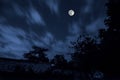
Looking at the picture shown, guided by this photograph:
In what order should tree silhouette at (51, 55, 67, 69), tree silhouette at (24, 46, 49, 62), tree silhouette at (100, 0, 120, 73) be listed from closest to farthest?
tree silhouette at (100, 0, 120, 73), tree silhouette at (51, 55, 67, 69), tree silhouette at (24, 46, 49, 62)

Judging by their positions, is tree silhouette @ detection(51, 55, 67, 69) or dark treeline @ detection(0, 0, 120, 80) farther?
tree silhouette @ detection(51, 55, 67, 69)

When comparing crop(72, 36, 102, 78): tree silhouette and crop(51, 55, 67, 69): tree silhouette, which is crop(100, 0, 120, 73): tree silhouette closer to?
crop(72, 36, 102, 78): tree silhouette

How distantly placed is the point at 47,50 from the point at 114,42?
191 ft

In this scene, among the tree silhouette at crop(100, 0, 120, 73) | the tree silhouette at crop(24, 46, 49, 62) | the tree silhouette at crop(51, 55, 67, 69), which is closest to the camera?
the tree silhouette at crop(100, 0, 120, 73)

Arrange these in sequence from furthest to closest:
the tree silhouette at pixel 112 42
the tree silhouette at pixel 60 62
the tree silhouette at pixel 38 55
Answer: the tree silhouette at pixel 38 55 → the tree silhouette at pixel 60 62 → the tree silhouette at pixel 112 42

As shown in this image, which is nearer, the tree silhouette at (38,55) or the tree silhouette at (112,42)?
the tree silhouette at (112,42)

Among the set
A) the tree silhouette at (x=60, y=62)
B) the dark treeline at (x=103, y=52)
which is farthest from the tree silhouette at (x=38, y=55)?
the dark treeline at (x=103, y=52)

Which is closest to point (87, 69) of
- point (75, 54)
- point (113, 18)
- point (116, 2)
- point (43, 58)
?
point (75, 54)

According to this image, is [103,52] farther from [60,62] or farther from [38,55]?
[38,55]

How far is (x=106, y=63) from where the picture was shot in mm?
32375

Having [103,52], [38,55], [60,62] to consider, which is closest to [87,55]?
[103,52]

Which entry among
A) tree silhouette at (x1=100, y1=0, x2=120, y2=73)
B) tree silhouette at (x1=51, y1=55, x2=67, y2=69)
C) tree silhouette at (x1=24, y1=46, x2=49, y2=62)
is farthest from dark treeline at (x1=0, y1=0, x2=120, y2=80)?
tree silhouette at (x1=24, y1=46, x2=49, y2=62)

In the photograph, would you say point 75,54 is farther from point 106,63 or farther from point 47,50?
point 47,50

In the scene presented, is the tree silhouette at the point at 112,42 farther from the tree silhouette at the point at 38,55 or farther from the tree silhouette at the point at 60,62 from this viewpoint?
the tree silhouette at the point at 38,55
